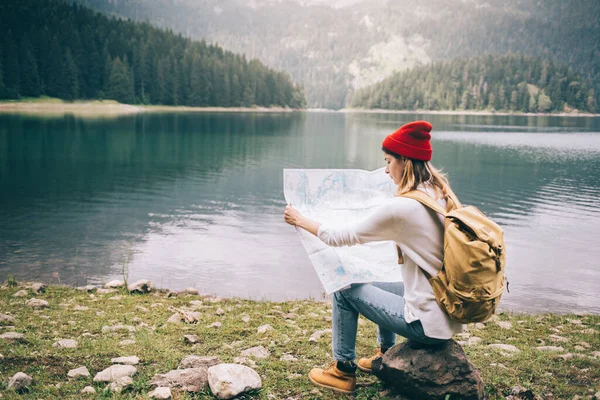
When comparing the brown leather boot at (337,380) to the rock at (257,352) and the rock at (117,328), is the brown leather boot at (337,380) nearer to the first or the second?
the rock at (257,352)

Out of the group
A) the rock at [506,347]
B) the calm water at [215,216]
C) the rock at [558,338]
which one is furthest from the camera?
the calm water at [215,216]

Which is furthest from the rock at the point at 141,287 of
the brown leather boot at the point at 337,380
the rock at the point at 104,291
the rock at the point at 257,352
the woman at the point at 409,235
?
the woman at the point at 409,235

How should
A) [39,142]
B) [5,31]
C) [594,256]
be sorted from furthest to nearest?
[5,31]
[39,142]
[594,256]

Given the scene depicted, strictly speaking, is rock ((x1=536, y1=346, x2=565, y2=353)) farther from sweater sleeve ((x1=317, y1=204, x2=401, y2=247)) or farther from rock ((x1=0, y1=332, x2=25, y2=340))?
rock ((x1=0, y1=332, x2=25, y2=340))

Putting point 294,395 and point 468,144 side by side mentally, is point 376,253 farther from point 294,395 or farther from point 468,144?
point 468,144

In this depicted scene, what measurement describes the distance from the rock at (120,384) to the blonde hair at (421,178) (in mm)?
3131

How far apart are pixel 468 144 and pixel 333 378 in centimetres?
6164

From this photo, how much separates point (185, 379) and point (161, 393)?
1.21 ft

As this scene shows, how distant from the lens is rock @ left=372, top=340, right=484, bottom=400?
441 cm

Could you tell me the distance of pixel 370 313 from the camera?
15.5 ft

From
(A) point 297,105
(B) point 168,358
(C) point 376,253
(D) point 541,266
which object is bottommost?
(D) point 541,266

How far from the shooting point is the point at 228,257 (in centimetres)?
1545

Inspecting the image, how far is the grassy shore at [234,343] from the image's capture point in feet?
16.2

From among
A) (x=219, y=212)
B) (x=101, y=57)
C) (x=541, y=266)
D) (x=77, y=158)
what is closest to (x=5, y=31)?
(x=101, y=57)
